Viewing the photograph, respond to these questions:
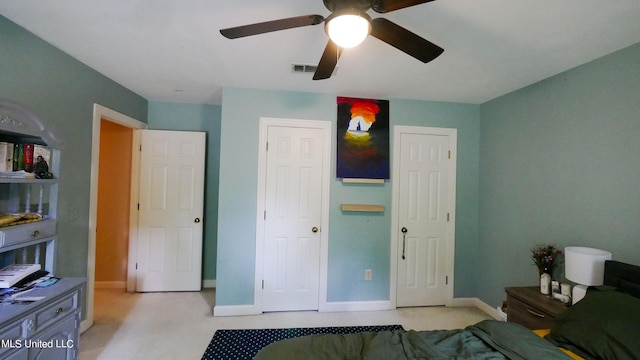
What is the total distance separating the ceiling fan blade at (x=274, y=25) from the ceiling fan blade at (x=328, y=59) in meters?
0.21

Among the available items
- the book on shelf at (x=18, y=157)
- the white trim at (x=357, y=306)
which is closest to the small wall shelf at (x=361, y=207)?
the white trim at (x=357, y=306)

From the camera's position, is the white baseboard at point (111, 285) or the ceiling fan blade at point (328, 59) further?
the white baseboard at point (111, 285)

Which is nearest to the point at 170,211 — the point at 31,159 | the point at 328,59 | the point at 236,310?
the point at 236,310

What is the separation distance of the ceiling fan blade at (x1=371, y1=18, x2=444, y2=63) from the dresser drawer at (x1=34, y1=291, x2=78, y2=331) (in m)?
2.37

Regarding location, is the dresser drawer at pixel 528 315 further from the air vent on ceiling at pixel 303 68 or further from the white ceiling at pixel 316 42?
the air vent on ceiling at pixel 303 68

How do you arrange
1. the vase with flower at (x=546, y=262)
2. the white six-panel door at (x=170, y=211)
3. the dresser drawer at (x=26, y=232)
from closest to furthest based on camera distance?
the dresser drawer at (x=26, y=232)
the vase with flower at (x=546, y=262)
the white six-panel door at (x=170, y=211)

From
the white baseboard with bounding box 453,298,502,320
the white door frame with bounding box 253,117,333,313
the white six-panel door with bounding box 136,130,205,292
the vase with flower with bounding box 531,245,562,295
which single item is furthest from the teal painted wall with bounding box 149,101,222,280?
the vase with flower with bounding box 531,245,562,295

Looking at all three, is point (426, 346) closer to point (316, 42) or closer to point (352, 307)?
point (352, 307)

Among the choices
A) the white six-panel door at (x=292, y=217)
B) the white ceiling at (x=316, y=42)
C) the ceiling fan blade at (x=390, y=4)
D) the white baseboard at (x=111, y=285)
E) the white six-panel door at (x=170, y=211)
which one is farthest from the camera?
the white baseboard at (x=111, y=285)

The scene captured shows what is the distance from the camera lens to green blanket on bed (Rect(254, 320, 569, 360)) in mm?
1238

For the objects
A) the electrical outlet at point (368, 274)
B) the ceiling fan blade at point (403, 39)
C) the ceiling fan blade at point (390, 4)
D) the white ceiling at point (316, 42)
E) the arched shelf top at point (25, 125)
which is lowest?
the electrical outlet at point (368, 274)

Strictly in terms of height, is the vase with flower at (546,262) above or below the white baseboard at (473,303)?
above

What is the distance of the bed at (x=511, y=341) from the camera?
1.24 meters

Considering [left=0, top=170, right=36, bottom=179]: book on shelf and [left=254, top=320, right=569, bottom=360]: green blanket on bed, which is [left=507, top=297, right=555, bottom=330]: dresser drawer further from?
[left=0, top=170, right=36, bottom=179]: book on shelf
